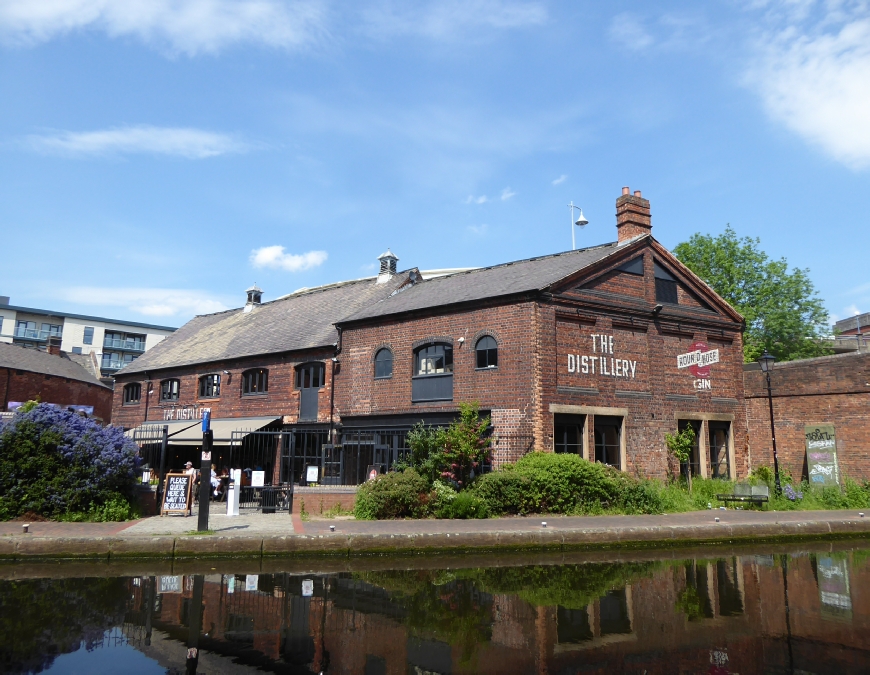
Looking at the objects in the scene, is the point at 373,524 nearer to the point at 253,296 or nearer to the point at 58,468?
the point at 58,468

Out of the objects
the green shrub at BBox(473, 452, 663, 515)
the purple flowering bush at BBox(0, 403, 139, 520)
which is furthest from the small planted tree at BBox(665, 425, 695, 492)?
the purple flowering bush at BBox(0, 403, 139, 520)

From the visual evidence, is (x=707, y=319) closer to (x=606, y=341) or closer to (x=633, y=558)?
(x=606, y=341)

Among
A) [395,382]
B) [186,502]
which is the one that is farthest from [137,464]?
[395,382]

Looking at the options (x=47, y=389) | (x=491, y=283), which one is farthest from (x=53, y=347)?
(x=491, y=283)

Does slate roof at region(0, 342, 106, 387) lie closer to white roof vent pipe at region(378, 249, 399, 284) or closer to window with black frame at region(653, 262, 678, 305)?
white roof vent pipe at region(378, 249, 399, 284)

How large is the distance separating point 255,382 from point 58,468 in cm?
1209

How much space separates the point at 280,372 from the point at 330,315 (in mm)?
3166

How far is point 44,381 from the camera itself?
3638cm

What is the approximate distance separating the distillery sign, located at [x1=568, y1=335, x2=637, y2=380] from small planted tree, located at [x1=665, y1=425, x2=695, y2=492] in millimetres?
2267

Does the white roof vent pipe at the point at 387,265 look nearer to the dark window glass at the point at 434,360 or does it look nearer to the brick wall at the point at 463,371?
the brick wall at the point at 463,371

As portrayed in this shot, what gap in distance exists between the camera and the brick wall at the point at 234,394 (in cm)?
2405

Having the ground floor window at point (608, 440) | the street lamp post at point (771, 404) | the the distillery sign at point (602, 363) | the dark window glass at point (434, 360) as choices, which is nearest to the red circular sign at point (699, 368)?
the street lamp post at point (771, 404)

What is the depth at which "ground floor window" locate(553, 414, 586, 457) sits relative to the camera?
60.7 feet

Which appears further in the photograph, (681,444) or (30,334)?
(30,334)
